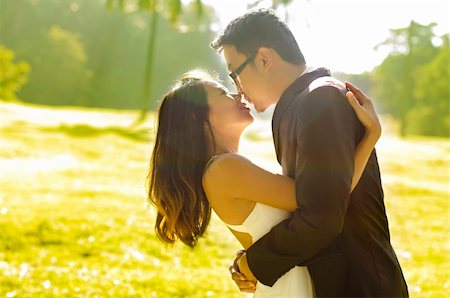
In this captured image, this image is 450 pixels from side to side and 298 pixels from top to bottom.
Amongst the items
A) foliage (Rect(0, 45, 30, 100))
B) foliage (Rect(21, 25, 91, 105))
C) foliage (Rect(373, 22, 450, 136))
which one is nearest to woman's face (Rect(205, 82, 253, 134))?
foliage (Rect(0, 45, 30, 100))

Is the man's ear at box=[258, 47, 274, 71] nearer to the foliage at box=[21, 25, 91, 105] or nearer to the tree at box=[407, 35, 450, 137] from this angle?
the foliage at box=[21, 25, 91, 105]

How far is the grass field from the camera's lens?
8570 millimetres

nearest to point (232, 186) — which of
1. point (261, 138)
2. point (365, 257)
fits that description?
point (365, 257)

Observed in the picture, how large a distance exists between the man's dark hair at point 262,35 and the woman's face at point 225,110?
382 millimetres

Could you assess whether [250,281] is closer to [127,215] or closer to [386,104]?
[127,215]

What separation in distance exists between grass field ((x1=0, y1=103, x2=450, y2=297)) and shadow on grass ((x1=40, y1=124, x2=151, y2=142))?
490 cm

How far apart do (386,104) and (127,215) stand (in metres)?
63.4

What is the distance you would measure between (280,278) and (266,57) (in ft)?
3.17

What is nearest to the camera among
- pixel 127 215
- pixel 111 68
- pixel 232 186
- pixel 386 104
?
pixel 232 186

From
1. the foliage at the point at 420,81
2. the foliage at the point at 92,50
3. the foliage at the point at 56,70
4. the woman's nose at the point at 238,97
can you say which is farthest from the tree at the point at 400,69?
the woman's nose at the point at 238,97

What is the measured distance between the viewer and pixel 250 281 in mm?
3141

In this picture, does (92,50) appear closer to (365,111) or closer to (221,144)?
(221,144)

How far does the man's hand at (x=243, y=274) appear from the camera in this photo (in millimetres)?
3054

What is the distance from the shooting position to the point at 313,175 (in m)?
2.53
